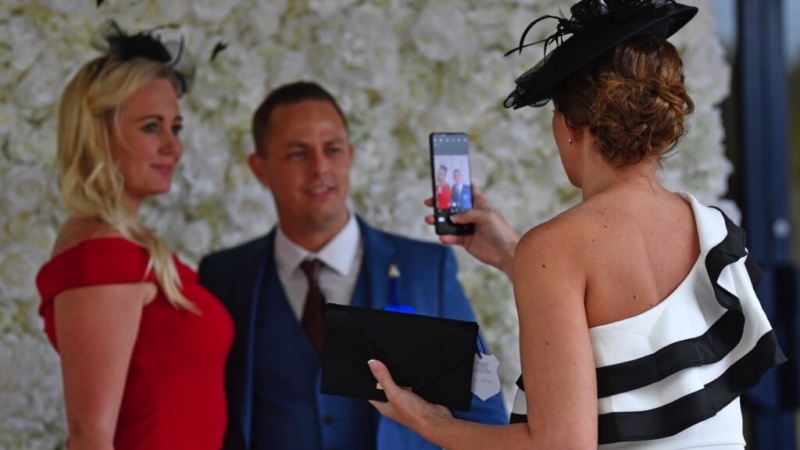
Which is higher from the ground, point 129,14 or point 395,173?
point 129,14

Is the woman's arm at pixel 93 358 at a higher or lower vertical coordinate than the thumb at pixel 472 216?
lower

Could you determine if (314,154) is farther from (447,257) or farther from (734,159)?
(734,159)

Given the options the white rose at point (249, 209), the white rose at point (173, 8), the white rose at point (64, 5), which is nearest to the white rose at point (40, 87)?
the white rose at point (64, 5)

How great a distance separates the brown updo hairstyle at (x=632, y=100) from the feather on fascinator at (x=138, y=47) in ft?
4.93

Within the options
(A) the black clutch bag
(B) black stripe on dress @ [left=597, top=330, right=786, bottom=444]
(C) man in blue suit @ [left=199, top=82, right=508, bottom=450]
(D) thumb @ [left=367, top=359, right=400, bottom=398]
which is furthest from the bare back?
(C) man in blue suit @ [left=199, top=82, right=508, bottom=450]

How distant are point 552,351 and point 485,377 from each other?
25cm

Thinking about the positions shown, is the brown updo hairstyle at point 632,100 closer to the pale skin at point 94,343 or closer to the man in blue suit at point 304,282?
the man in blue suit at point 304,282

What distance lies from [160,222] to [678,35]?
1934 millimetres

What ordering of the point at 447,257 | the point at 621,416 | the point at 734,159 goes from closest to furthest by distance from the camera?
the point at 621,416 → the point at 447,257 → the point at 734,159

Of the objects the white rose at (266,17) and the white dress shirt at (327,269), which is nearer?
the white dress shirt at (327,269)

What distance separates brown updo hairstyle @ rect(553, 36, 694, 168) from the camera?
1568 millimetres

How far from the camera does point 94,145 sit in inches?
99.7

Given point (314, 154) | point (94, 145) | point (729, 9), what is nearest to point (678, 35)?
point (729, 9)

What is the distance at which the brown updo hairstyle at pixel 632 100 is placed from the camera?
1568mm
